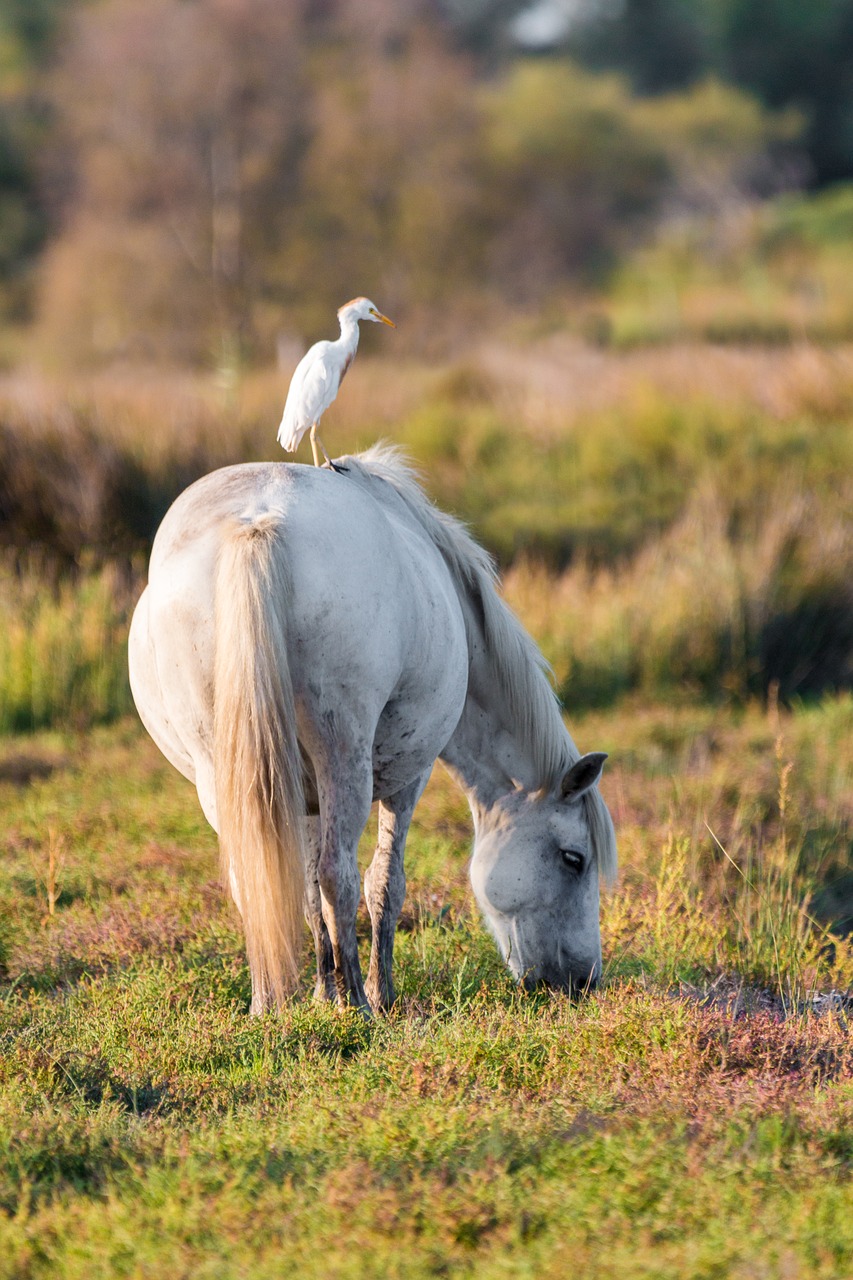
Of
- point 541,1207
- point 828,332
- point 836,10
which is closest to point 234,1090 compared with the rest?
point 541,1207

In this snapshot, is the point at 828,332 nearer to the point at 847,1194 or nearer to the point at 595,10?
the point at 847,1194

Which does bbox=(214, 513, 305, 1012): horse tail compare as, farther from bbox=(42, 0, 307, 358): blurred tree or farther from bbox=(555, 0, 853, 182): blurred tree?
bbox=(555, 0, 853, 182): blurred tree

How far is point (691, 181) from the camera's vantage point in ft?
121

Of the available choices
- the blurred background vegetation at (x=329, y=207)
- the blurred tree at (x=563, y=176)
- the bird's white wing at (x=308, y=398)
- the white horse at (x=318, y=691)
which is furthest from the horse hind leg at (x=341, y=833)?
the blurred tree at (x=563, y=176)

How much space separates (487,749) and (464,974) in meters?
0.72

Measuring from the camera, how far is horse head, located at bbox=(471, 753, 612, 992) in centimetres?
423

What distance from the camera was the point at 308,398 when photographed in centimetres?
383

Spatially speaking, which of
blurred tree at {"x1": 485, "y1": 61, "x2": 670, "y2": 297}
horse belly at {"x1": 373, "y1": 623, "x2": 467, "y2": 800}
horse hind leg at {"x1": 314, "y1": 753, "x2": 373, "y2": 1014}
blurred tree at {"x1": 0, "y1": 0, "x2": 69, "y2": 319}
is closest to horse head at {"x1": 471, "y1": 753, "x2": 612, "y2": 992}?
horse belly at {"x1": 373, "y1": 623, "x2": 467, "y2": 800}

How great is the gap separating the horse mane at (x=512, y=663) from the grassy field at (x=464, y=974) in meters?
0.44

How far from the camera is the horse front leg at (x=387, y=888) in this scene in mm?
4027

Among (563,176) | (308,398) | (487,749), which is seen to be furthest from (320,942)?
(563,176)

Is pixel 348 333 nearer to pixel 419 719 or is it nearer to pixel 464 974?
pixel 419 719

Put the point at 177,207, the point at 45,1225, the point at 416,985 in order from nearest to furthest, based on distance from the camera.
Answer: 1. the point at 45,1225
2. the point at 416,985
3. the point at 177,207

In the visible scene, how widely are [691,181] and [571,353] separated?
21.5m
